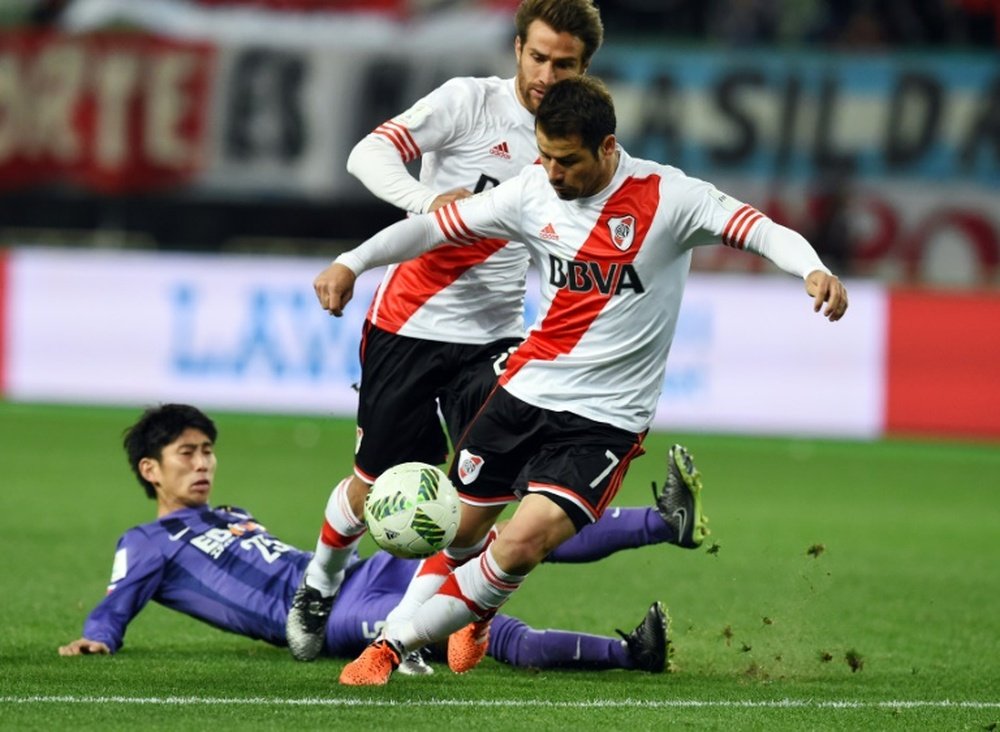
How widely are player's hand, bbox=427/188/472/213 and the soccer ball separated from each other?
90cm

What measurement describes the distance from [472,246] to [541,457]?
107cm

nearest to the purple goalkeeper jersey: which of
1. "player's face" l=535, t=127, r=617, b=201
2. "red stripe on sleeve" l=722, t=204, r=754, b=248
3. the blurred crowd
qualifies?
"red stripe on sleeve" l=722, t=204, r=754, b=248

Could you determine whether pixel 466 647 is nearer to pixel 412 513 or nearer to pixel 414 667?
pixel 414 667

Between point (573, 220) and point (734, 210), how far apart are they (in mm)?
515

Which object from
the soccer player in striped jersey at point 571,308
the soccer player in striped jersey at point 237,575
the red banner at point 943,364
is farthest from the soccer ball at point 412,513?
the red banner at point 943,364

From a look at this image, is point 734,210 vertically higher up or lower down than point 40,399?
higher up

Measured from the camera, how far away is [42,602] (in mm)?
7781

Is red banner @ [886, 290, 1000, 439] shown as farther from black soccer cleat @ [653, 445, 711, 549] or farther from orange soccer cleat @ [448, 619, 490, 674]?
orange soccer cleat @ [448, 619, 490, 674]

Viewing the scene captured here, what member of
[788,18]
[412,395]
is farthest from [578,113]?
[788,18]

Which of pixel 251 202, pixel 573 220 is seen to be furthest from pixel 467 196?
pixel 251 202

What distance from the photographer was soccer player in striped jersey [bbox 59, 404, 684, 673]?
258 inches

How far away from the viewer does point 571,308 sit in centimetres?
608

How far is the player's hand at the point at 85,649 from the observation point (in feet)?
21.2

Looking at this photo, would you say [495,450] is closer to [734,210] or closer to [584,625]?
[734,210]
